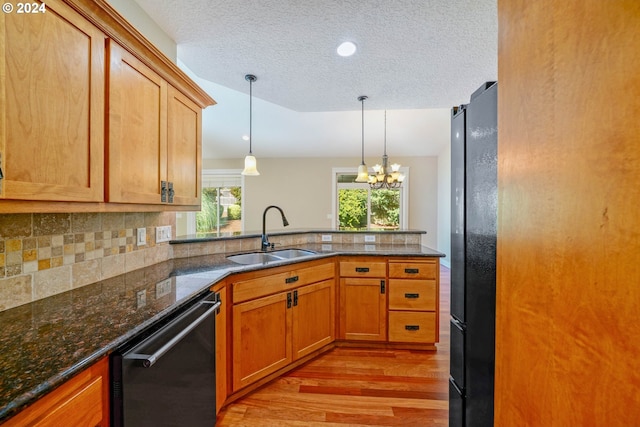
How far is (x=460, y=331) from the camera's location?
1.26m

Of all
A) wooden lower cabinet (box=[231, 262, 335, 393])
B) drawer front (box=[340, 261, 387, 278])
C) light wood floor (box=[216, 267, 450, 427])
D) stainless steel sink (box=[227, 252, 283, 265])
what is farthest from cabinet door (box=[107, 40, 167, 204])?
drawer front (box=[340, 261, 387, 278])

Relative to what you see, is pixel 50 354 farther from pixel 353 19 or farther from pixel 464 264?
pixel 353 19

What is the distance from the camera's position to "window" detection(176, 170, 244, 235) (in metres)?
7.14

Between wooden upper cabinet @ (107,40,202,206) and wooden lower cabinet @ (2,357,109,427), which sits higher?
wooden upper cabinet @ (107,40,202,206)

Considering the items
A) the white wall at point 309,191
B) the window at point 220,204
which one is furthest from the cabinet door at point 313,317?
the window at point 220,204

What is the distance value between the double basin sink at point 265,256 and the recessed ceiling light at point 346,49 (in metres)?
1.66

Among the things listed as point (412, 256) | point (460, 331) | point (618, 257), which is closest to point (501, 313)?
point (618, 257)

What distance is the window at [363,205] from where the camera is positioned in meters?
6.81

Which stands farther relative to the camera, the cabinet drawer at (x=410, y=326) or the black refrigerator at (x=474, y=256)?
the cabinet drawer at (x=410, y=326)

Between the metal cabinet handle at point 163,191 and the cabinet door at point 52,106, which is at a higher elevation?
the cabinet door at point 52,106

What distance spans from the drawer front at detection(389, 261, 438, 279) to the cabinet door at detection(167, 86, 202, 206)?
1.73 meters

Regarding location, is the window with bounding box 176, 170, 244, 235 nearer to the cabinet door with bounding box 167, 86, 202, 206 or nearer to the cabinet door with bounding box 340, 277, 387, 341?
the cabinet door with bounding box 340, 277, 387, 341

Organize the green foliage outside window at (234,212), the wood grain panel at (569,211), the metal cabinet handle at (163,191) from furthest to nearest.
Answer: the green foliage outside window at (234,212)
the metal cabinet handle at (163,191)
the wood grain panel at (569,211)

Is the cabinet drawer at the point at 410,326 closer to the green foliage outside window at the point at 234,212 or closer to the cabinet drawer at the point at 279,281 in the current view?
the cabinet drawer at the point at 279,281
